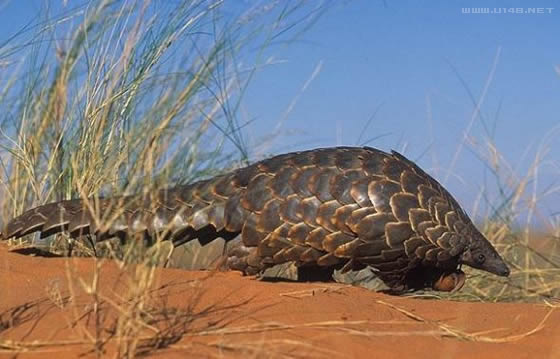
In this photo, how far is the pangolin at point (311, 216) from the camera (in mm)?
4930

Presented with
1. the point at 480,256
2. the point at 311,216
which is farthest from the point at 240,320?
the point at 480,256

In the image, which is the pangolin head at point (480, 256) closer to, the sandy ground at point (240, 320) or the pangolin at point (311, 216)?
the pangolin at point (311, 216)

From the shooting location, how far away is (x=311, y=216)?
4.91 meters

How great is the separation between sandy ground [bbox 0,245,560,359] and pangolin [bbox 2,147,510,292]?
22 cm

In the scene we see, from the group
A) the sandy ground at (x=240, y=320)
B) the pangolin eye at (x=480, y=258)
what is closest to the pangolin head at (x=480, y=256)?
the pangolin eye at (x=480, y=258)

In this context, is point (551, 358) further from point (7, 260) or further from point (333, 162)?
point (7, 260)

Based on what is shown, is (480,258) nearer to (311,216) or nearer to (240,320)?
(311,216)

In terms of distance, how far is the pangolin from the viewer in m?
4.93

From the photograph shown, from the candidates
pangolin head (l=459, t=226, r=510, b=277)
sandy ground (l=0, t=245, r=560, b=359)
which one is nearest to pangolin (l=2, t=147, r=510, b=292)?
pangolin head (l=459, t=226, r=510, b=277)

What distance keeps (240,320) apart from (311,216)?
4.01ft

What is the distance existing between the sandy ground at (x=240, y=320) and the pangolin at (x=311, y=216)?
0.72 feet

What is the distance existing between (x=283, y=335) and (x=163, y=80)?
2527 mm

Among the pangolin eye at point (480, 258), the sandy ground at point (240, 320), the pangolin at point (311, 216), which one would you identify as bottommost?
the sandy ground at point (240, 320)

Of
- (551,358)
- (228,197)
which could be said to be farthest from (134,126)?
(551,358)
